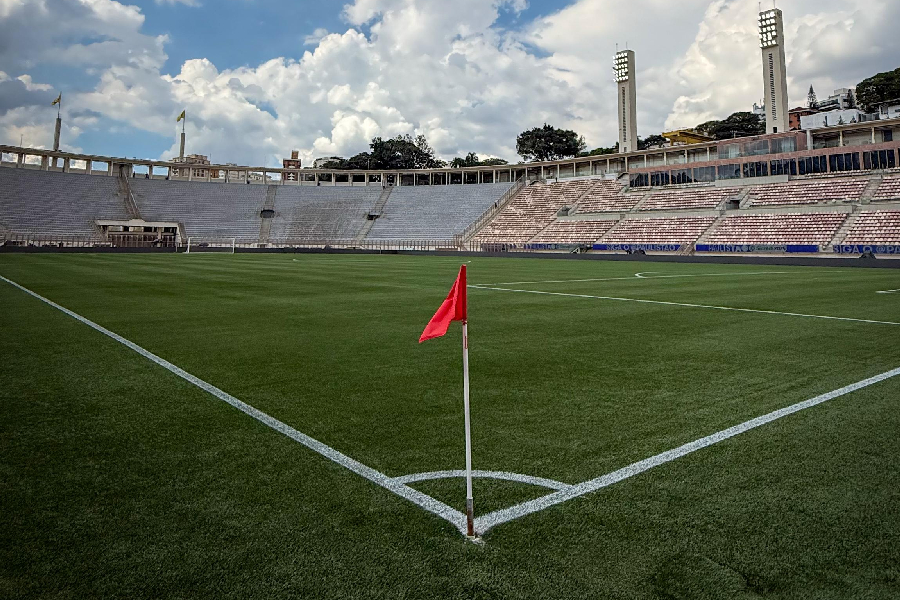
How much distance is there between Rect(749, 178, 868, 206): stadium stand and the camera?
4400 cm

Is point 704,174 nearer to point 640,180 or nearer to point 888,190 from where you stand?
point 640,180

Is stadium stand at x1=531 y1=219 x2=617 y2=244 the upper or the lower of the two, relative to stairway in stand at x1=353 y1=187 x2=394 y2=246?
lower

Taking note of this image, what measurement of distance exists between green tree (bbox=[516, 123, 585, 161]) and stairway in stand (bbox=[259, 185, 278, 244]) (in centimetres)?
4845

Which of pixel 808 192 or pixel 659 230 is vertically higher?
pixel 808 192

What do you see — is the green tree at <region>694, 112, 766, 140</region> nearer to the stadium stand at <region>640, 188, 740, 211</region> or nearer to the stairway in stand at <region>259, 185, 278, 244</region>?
the stadium stand at <region>640, 188, 740, 211</region>

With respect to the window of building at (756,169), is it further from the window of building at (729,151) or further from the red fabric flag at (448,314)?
the red fabric flag at (448,314)

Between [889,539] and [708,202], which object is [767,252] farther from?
[889,539]

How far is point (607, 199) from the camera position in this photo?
60656mm

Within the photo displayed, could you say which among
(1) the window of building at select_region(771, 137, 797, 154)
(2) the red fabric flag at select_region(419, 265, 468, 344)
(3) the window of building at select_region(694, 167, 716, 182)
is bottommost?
(2) the red fabric flag at select_region(419, 265, 468, 344)

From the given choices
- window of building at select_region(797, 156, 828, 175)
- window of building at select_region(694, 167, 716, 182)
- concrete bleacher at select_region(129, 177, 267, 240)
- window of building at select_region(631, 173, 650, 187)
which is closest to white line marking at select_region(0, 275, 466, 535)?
window of building at select_region(797, 156, 828, 175)

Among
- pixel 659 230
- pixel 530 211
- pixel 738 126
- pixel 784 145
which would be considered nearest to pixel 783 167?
pixel 784 145

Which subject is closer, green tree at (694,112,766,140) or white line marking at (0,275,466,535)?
white line marking at (0,275,466,535)

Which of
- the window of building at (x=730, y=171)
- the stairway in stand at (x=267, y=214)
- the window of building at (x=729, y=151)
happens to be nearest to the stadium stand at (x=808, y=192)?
the window of building at (x=730, y=171)

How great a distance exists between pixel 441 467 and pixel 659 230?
5148cm
